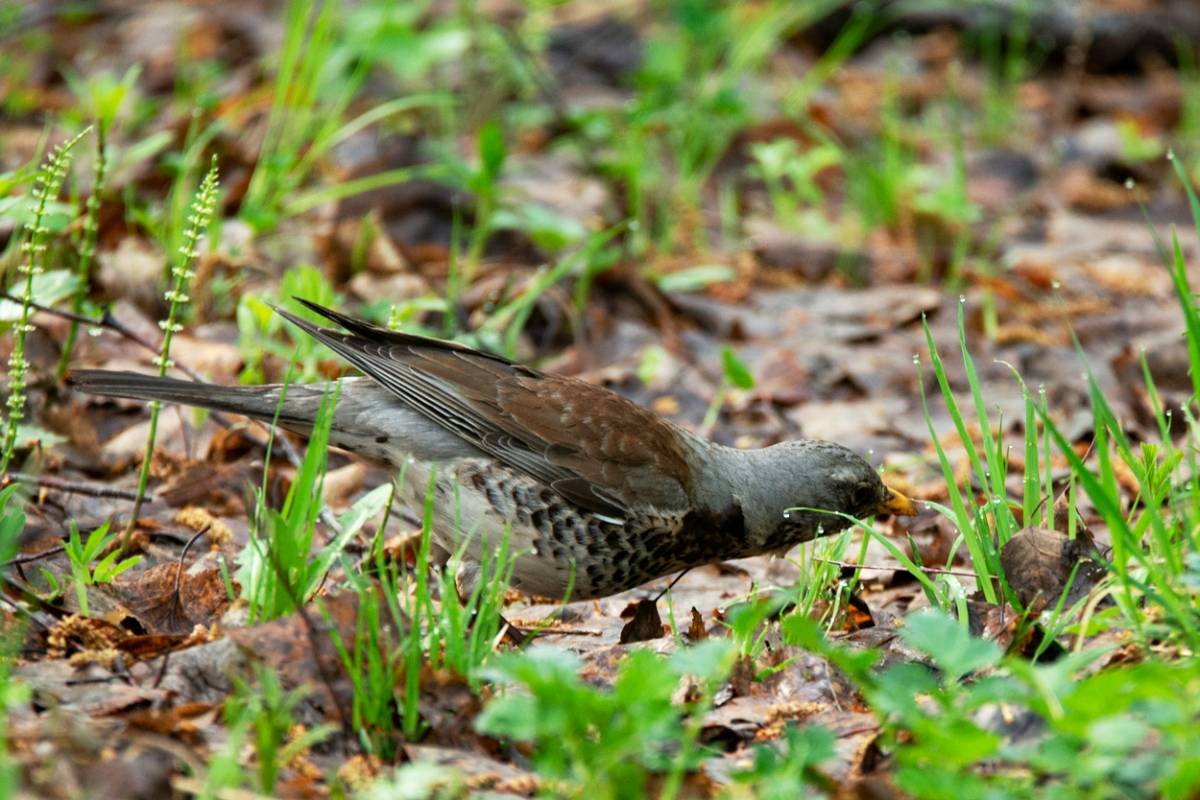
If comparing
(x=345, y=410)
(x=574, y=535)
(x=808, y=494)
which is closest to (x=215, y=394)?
(x=345, y=410)

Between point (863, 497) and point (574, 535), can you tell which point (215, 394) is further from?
point (863, 497)

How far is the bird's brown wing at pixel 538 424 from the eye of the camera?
185 inches

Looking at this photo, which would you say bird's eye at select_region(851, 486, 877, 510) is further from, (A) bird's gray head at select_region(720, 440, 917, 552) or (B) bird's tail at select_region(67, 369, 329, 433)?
(B) bird's tail at select_region(67, 369, 329, 433)

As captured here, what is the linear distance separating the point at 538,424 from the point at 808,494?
36.6 inches

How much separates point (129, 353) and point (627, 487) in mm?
2223

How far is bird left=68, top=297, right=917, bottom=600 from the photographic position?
4.57 meters

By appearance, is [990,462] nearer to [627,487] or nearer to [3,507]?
[627,487]

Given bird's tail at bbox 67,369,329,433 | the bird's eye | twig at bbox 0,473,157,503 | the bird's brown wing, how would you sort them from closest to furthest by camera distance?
bird's tail at bbox 67,369,329,433 < twig at bbox 0,473,157,503 < the bird's brown wing < the bird's eye

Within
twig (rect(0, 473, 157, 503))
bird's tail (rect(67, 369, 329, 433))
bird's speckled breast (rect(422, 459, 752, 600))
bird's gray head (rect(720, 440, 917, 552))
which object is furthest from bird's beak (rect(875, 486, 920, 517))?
twig (rect(0, 473, 157, 503))

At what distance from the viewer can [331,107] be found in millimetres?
7676

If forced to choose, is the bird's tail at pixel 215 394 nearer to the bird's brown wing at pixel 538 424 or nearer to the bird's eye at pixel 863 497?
the bird's brown wing at pixel 538 424

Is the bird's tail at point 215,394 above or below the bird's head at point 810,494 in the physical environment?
above

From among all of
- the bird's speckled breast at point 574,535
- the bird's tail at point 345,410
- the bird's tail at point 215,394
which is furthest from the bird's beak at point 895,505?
the bird's tail at point 215,394

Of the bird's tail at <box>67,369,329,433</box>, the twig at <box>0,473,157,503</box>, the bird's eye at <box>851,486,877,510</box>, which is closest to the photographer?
the bird's tail at <box>67,369,329,433</box>
